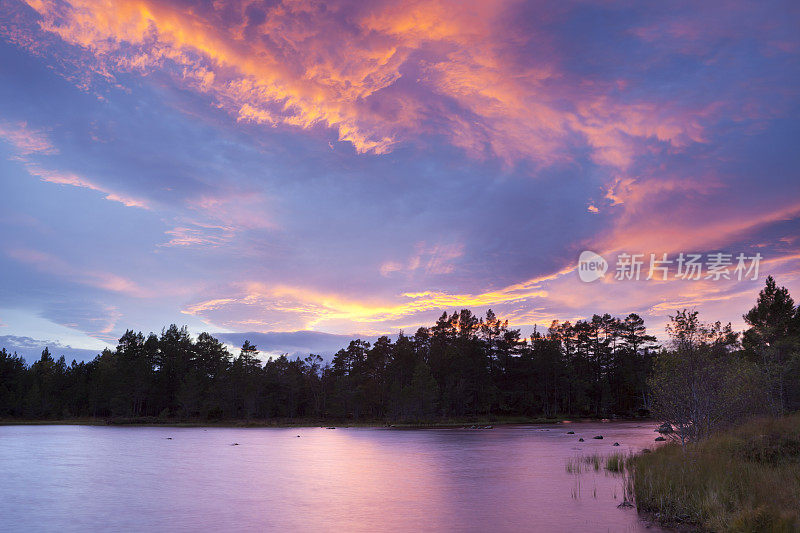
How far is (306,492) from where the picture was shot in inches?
1168

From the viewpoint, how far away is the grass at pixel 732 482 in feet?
50.6

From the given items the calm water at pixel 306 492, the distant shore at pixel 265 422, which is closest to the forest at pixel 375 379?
the distant shore at pixel 265 422

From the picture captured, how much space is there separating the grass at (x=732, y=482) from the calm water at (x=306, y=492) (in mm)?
1827

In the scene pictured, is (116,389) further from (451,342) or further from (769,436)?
(769,436)

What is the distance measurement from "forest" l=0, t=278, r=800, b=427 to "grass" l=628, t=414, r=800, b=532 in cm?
8870

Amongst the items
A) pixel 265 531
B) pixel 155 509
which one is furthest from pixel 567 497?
pixel 155 509

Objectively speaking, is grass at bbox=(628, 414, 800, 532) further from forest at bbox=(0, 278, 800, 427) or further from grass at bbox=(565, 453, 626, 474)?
forest at bbox=(0, 278, 800, 427)

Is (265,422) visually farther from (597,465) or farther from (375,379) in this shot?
(597,465)

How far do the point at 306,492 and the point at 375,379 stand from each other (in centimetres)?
11085

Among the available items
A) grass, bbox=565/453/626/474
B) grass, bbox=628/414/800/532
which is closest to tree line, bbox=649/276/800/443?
grass, bbox=628/414/800/532

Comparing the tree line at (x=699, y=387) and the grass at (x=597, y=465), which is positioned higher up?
the tree line at (x=699, y=387)

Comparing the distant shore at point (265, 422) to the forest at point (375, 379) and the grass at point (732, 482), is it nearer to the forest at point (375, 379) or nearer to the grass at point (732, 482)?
the forest at point (375, 379)

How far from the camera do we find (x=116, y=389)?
11888 cm

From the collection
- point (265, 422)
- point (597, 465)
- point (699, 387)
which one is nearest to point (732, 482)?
point (699, 387)
